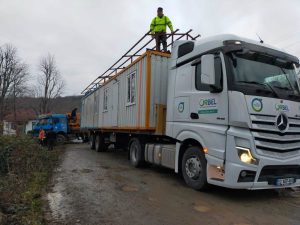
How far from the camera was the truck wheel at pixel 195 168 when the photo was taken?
6.91 metres

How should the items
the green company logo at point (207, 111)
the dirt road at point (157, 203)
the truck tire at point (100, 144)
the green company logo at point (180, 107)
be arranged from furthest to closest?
the truck tire at point (100, 144) < the green company logo at point (180, 107) < the green company logo at point (207, 111) < the dirt road at point (157, 203)

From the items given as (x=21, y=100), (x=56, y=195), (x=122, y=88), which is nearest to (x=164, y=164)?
(x=56, y=195)

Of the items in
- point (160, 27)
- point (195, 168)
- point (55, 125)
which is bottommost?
point (195, 168)

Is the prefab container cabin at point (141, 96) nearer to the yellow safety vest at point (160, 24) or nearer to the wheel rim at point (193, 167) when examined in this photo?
the yellow safety vest at point (160, 24)

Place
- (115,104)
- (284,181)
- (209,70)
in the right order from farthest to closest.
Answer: (115,104), (209,70), (284,181)

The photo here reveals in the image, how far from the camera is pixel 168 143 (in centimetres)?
911

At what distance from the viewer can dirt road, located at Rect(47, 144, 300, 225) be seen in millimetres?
5305

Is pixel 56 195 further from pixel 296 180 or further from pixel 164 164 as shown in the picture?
pixel 296 180

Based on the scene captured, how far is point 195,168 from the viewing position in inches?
282

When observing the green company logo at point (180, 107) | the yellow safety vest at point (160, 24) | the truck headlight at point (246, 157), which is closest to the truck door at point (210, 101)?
the green company logo at point (180, 107)

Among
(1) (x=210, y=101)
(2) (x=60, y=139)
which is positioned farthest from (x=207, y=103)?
(2) (x=60, y=139)

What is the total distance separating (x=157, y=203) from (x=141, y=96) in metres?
4.23

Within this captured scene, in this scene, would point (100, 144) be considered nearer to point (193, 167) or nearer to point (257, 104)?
point (193, 167)

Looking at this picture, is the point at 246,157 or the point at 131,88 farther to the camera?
the point at 131,88
